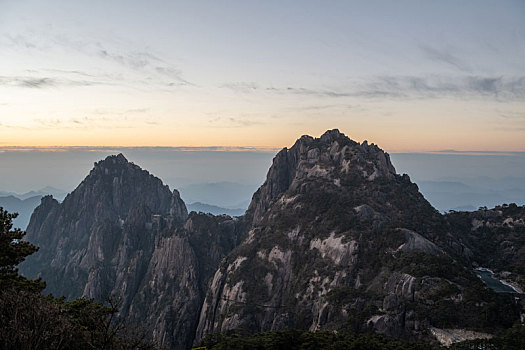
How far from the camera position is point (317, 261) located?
82312 millimetres

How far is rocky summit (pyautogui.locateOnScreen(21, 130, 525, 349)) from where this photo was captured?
175 ft

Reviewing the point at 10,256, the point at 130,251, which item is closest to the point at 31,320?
the point at 10,256

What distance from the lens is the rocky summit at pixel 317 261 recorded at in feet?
175

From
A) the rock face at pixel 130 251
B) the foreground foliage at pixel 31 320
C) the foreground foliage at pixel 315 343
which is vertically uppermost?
the foreground foliage at pixel 31 320

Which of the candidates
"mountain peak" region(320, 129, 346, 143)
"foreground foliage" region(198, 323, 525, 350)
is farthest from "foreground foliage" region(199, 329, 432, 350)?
"mountain peak" region(320, 129, 346, 143)

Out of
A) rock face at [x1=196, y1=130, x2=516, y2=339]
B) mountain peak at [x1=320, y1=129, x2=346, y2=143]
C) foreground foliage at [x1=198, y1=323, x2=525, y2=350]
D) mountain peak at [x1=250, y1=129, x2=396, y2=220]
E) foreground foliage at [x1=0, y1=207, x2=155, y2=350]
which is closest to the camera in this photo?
foreground foliage at [x1=0, y1=207, x2=155, y2=350]

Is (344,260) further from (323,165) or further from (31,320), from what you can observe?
(31,320)

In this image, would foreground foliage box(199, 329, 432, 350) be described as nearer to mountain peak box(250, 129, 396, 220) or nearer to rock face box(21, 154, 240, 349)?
rock face box(21, 154, 240, 349)

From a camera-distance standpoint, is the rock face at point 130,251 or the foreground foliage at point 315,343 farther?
the rock face at point 130,251

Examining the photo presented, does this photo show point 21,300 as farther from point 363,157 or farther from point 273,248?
point 363,157

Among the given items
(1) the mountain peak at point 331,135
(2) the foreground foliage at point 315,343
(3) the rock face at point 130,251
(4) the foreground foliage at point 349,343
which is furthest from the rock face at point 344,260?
(3) the rock face at point 130,251

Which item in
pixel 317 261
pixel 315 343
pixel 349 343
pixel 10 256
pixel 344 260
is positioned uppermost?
pixel 10 256

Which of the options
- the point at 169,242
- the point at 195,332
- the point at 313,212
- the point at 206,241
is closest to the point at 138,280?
the point at 169,242

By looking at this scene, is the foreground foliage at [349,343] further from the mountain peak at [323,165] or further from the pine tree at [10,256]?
the mountain peak at [323,165]
